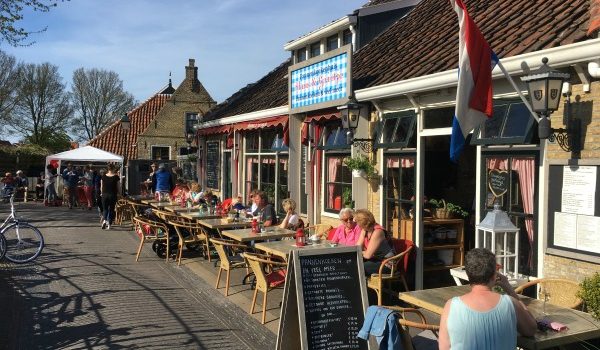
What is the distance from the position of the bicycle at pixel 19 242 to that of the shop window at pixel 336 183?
510 centimetres

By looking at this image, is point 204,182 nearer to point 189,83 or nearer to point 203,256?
point 203,256

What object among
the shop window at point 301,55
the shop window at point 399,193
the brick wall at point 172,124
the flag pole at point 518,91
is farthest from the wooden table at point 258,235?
the brick wall at point 172,124

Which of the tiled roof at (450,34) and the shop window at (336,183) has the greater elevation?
the tiled roof at (450,34)

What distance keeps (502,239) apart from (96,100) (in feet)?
145

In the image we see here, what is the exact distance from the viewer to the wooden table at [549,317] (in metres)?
3.48

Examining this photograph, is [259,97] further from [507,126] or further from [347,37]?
[507,126]

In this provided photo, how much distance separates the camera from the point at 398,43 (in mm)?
9594

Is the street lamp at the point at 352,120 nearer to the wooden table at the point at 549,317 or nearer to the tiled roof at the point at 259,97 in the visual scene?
the tiled roof at the point at 259,97

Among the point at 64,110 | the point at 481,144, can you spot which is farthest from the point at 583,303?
the point at 64,110

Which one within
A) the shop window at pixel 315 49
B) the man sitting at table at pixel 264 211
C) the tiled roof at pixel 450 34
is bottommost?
the man sitting at table at pixel 264 211

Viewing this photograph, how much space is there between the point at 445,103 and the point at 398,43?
321 centimetres

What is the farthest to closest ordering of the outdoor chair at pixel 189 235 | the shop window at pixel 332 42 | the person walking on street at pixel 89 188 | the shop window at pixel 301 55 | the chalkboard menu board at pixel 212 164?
the person walking on street at pixel 89 188
the chalkboard menu board at pixel 212 164
the shop window at pixel 301 55
the shop window at pixel 332 42
the outdoor chair at pixel 189 235

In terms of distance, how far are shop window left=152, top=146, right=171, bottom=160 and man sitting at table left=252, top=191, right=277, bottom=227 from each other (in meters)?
23.3

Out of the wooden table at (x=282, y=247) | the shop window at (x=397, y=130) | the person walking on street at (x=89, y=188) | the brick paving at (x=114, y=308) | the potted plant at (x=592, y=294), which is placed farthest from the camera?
the person walking on street at (x=89, y=188)
